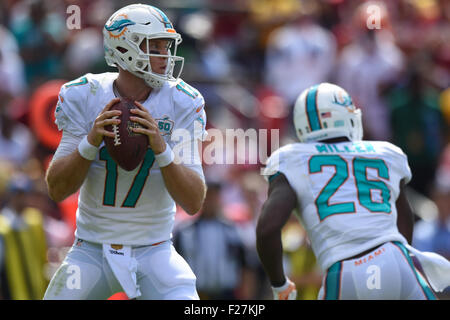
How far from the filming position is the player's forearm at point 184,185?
4.03m

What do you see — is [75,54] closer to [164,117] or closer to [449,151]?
[449,151]

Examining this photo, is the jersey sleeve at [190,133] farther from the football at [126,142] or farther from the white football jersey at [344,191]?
the white football jersey at [344,191]

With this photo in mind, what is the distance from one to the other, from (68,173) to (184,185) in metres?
0.55

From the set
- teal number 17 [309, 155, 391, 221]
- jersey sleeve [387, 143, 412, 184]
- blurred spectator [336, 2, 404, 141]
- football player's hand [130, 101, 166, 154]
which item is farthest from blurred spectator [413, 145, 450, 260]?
football player's hand [130, 101, 166, 154]

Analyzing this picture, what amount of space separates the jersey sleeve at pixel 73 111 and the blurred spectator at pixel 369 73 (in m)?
5.92

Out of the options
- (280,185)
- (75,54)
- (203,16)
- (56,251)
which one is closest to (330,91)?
(280,185)

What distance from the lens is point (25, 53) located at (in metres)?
9.92

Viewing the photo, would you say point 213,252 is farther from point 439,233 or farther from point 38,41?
point 38,41

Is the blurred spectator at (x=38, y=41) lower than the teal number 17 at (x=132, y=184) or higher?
higher

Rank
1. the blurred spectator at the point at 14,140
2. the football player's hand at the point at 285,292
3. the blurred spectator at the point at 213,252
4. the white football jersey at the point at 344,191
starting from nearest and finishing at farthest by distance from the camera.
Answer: the white football jersey at the point at 344,191, the football player's hand at the point at 285,292, the blurred spectator at the point at 213,252, the blurred spectator at the point at 14,140

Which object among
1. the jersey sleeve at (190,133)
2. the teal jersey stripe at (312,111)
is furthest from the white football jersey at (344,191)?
the jersey sleeve at (190,133)

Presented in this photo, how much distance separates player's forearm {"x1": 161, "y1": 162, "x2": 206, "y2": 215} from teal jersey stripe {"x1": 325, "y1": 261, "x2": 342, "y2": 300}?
2.49ft

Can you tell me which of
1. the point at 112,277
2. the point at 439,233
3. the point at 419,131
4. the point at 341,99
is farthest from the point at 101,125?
the point at 419,131

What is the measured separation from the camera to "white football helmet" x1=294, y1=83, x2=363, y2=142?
15.4 feet
